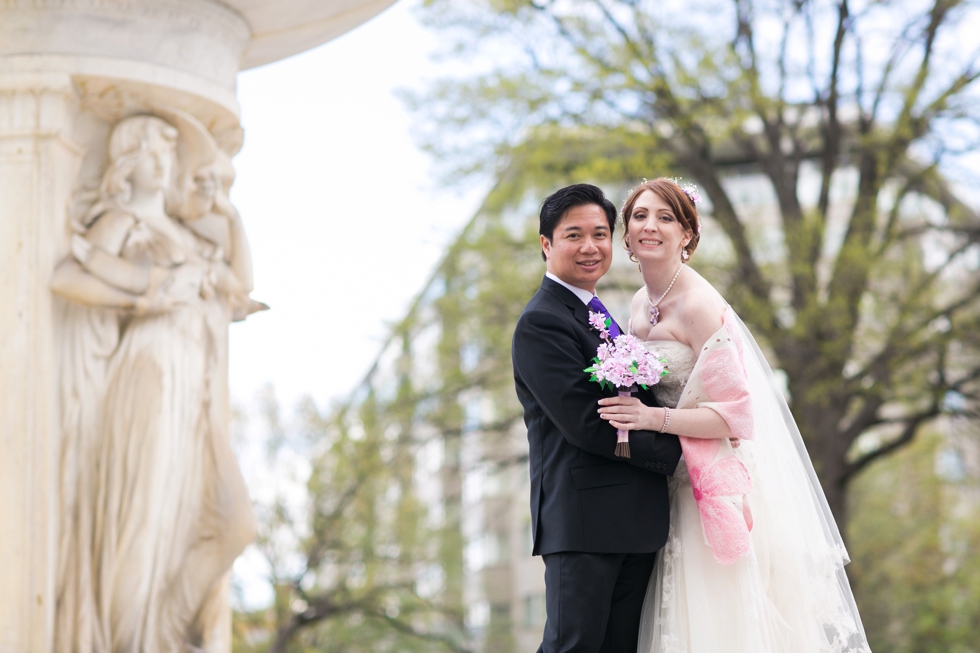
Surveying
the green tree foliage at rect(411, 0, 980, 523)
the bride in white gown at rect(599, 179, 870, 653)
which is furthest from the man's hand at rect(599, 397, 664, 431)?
the green tree foliage at rect(411, 0, 980, 523)

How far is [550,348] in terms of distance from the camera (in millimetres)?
3664

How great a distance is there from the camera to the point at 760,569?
3877 mm

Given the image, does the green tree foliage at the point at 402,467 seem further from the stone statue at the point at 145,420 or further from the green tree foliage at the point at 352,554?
the stone statue at the point at 145,420

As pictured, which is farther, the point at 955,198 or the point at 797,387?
the point at 955,198

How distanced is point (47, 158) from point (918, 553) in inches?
863

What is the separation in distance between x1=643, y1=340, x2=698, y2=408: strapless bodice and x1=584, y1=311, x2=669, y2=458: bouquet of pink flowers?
26 centimetres

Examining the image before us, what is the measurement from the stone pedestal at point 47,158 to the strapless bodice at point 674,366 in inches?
105

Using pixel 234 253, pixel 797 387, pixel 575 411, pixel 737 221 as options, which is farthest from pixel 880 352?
pixel 575 411

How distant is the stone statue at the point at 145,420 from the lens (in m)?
4.80

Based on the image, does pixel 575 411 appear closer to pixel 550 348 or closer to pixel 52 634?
pixel 550 348

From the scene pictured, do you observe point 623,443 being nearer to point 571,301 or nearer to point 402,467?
point 571,301

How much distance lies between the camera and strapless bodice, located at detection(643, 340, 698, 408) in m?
3.86

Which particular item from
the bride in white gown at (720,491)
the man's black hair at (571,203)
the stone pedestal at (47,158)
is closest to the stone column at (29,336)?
the stone pedestal at (47,158)

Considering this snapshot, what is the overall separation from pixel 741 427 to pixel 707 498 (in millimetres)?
266
